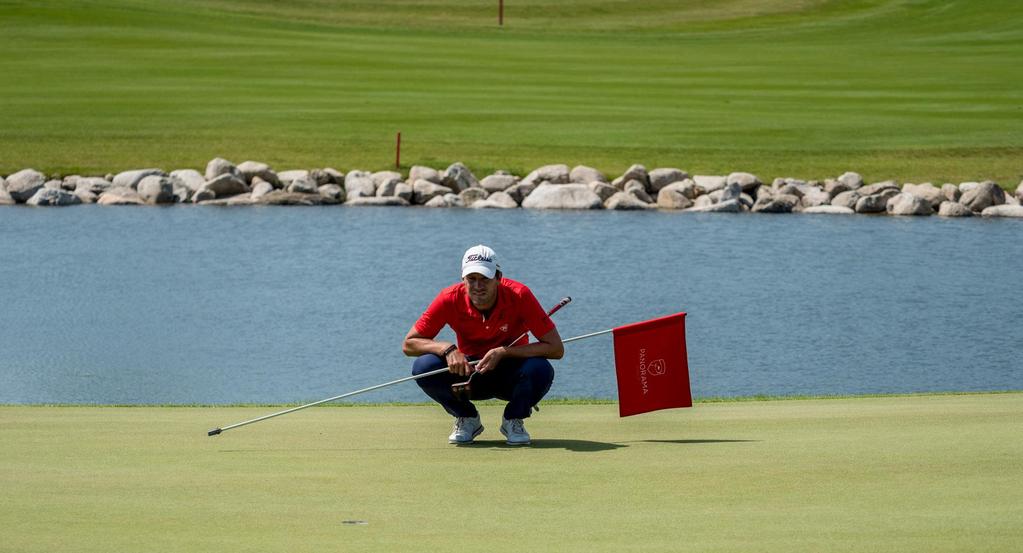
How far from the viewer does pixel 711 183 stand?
28.5 m

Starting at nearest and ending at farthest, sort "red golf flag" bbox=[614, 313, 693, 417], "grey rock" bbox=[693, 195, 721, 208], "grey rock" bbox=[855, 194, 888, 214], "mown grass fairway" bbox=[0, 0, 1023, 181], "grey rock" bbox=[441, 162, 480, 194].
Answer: "red golf flag" bbox=[614, 313, 693, 417], "grey rock" bbox=[855, 194, 888, 214], "grey rock" bbox=[693, 195, 721, 208], "grey rock" bbox=[441, 162, 480, 194], "mown grass fairway" bbox=[0, 0, 1023, 181]

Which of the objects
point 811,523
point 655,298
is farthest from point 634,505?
point 655,298

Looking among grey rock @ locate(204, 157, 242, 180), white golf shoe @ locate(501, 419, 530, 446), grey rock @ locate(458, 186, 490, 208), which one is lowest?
grey rock @ locate(458, 186, 490, 208)

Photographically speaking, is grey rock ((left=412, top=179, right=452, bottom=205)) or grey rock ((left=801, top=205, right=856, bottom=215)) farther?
grey rock ((left=412, top=179, right=452, bottom=205))

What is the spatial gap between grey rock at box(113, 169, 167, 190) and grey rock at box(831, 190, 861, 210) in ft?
40.1

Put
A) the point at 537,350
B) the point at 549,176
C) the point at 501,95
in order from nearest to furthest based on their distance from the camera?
1. the point at 537,350
2. the point at 549,176
3. the point at 501,95

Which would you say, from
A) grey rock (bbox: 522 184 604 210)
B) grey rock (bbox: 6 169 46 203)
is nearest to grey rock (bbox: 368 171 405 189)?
grey rock (bbox: 522 184 604 210)

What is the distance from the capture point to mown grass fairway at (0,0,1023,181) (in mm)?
31328

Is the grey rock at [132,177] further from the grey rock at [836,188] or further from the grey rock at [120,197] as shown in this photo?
the grey rock at [836,188]

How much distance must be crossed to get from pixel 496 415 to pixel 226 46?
35.2m

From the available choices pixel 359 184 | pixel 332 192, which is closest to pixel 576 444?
pixel 332 192

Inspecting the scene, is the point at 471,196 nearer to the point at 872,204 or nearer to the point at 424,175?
the point at 424,175

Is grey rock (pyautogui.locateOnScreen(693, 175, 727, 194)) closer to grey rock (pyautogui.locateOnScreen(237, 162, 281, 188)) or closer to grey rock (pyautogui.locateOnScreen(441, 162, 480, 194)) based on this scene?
grey rock (pyautogui.locateOnScreen(441, 162, 480, 194))

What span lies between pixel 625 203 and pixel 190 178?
802 cm
